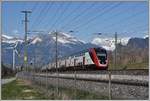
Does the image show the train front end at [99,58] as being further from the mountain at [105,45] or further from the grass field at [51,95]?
the grass field at [51,95]

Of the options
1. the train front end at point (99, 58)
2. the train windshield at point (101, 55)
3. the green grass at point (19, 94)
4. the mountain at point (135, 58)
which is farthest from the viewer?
the mountain at point (135, 58)

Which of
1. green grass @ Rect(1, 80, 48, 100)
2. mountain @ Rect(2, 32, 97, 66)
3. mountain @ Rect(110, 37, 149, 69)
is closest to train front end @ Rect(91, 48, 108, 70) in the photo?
mountain @ Rect(2, 32, 97, 66)

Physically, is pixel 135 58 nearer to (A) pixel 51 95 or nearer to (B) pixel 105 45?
(B) pixel 105 45

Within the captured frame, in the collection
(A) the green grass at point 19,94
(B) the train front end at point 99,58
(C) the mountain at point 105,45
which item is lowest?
(A) the green grass at point 19,94

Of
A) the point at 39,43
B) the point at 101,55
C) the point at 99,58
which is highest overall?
the point at 39,43

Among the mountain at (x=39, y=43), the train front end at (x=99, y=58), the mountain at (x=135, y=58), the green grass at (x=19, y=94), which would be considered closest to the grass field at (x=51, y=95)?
the green grass at (x=19, y=94)

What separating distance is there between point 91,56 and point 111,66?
62.6 feet

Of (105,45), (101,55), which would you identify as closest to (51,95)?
(101,55)

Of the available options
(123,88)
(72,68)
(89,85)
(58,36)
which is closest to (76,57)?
(72,68)

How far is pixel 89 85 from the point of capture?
19812mm

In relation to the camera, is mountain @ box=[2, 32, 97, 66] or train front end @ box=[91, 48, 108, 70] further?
mountain @ box=[2, 32, 97, 66]

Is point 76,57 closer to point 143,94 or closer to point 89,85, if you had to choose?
point 89,85

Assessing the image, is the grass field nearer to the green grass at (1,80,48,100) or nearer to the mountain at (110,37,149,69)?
the green grass at (1,80,48,100)

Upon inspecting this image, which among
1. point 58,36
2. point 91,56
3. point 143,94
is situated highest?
point 58,36
